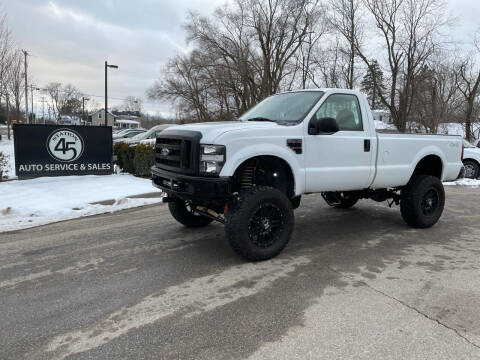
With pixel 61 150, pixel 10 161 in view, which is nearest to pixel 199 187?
pixel 61 150

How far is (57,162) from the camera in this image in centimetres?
1030

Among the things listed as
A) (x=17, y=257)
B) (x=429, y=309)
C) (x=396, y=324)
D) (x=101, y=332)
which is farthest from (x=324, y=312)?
(x=17, y=257)

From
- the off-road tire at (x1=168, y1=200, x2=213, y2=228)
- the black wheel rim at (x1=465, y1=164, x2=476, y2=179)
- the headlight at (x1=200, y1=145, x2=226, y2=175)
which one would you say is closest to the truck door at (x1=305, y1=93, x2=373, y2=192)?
the headlight at (x1=200, y1=145, x2=226, y2=175)

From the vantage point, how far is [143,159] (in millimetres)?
11195

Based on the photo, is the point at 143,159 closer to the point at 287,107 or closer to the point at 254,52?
the point at 287,107

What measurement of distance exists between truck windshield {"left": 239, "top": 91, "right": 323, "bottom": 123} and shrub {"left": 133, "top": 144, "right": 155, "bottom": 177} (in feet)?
20.3

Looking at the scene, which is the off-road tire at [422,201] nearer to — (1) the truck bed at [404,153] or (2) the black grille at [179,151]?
(1) the truck bed at [404,153]

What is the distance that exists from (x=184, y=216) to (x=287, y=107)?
226 centimetres

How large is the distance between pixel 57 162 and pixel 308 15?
2550 centimetres

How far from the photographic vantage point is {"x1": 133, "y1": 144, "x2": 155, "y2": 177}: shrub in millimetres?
11156

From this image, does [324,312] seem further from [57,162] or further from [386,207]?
[57,162]

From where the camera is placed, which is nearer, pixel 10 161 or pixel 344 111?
pixel 344 111

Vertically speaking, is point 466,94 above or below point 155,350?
above

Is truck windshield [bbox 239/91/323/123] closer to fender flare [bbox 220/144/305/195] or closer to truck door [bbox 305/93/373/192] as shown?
truck door [bbox 305/93/373/192]
